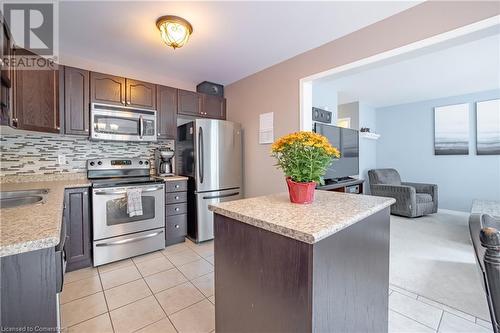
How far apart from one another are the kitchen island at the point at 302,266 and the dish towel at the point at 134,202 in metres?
1.69

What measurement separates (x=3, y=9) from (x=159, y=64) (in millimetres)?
1389

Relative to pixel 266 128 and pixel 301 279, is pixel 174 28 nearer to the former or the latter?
pixel 266 128

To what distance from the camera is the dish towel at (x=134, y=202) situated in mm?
2500

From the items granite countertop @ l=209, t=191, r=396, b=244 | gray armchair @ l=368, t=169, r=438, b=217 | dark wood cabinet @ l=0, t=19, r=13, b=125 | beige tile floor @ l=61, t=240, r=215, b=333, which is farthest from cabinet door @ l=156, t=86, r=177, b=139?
gray armchair @ l=368, t=169, r=438, b=217

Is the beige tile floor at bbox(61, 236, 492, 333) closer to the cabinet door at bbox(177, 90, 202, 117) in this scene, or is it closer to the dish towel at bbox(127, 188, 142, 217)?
the dish towel at bbox(127, 188, 142, 217)

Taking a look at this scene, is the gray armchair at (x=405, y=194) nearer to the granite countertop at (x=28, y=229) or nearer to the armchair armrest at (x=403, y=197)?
the armchair armrest at (x=403, y=197)

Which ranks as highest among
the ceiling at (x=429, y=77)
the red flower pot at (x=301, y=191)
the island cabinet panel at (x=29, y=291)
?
the ceiling at (x=429, y=77)

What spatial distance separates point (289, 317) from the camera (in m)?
0.90

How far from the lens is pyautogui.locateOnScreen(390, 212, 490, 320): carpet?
1.89 metres

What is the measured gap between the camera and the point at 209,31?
2164mm

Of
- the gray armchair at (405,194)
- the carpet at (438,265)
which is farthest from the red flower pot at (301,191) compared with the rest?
the gray armchair at (405,194)

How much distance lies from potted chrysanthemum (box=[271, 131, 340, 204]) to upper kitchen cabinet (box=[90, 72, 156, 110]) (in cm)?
235

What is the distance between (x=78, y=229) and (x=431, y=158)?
6340 millimetres

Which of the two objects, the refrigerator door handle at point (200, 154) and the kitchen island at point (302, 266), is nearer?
the kitchen island at point (302, 266)
